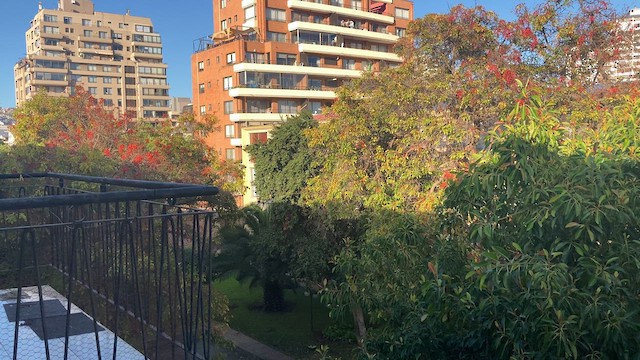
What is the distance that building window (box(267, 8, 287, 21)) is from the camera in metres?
38.4

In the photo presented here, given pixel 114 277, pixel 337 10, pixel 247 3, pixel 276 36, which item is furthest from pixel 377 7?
pixel 114 277

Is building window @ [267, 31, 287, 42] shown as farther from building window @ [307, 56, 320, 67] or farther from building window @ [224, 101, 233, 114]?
building window @ [224, 101, 233, 114]

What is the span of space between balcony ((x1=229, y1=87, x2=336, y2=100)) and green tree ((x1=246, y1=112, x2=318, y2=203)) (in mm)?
13975

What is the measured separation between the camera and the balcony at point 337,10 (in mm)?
38756

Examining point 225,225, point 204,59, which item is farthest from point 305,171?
point 204,59

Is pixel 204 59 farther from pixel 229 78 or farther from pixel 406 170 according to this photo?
pixel 406 170

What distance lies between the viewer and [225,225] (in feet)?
52.2

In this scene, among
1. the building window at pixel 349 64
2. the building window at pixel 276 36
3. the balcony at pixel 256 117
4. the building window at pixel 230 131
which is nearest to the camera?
the balcony at pixel 256 117

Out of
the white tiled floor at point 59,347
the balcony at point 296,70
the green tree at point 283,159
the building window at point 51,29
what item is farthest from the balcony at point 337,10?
the white tiled floor at point 59,347

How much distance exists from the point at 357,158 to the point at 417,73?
2.37 meters

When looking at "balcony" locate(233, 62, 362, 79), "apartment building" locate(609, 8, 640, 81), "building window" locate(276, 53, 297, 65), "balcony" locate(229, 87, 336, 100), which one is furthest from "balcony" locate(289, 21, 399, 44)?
"apartment building" locate(609, 8, 640, 81)

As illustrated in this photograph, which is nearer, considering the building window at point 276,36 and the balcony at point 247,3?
the balcony at point 247,3

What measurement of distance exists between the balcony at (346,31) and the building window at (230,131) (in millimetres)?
7977

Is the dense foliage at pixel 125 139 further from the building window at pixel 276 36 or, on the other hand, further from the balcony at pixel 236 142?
the building window at pixel 276 36
